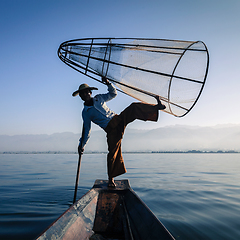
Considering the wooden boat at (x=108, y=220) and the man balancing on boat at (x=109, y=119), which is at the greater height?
the man balancing on boat at (x=109, y=119)

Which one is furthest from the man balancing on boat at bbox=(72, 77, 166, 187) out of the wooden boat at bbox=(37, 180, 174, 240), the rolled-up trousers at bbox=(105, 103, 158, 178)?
the wooden boat at bbox=(37, 180, 174, 240)

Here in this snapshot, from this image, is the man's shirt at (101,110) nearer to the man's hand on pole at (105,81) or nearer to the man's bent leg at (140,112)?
the man's hand on pole at (105,81)

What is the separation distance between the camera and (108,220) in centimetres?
294

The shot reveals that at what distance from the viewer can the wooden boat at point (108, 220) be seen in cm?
188

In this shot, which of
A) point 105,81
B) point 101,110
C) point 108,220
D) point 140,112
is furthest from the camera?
point 101,110

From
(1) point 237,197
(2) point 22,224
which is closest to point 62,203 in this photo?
(2) point 22,224

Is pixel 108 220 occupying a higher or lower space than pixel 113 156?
lower

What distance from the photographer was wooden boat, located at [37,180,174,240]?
1.88 m

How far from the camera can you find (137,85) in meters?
3.52

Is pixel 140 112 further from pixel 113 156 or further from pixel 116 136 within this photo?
pixel 113 156

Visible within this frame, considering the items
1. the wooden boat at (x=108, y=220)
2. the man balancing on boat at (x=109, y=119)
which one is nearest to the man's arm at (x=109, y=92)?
the man balancing on boat at (x=109, y=119)

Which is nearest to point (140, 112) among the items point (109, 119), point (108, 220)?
point (109, 119)

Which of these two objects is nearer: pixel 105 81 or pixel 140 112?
pixel 140 112

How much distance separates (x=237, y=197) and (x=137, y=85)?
483 centimetres
